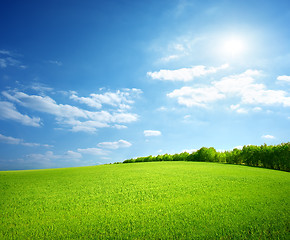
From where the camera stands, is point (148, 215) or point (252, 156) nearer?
point (148, 215)

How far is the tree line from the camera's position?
771 inches

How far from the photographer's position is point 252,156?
74.1ft

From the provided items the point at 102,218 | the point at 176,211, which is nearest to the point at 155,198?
the point at 176,211

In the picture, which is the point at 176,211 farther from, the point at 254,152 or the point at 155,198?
the point at 254,152

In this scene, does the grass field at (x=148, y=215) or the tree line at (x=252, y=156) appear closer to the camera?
the grass field at (x=148, y=215)

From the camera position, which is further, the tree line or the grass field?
the tree line

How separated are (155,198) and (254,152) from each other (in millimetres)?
21887

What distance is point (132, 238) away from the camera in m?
3.68

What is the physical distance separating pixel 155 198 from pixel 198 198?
5.35 feet

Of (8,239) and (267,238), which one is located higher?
(8,239)

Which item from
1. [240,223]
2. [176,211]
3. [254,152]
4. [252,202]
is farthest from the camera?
[254,152]

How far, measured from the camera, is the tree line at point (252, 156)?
64.2 ft

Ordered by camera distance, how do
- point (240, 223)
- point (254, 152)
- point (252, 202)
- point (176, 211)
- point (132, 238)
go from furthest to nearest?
point (254, 152), point (252, 202), point (176, 211), point (240, 223), point (132, 238)

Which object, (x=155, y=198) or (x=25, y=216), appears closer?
(x=25, y=216)
